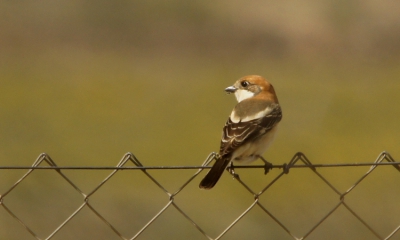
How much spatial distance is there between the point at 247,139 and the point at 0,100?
8407 mm

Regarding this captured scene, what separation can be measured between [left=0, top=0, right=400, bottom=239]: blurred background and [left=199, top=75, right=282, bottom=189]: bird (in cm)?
156

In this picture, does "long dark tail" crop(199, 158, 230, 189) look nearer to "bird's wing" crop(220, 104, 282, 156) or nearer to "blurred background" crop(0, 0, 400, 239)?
"bird's wing" crop(220, 104, 282, 156)

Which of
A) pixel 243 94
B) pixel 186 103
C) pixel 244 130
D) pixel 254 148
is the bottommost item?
pixel 186 103

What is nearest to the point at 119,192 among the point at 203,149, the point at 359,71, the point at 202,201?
the point at 202,201

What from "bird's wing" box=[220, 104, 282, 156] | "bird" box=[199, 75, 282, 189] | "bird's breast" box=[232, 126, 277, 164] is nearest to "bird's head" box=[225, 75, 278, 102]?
"bird" box=[199, 75, 282, 189]

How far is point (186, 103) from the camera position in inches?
545

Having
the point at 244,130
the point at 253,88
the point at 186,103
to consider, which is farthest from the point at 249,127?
the point at 186,103

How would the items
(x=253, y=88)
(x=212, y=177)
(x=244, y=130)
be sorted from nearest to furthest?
1. (x=212, y=177)
2. (x=244, y=130)
3. (x=253, y=88)

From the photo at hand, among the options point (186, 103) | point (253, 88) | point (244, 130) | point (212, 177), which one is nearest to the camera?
point (212, 177)

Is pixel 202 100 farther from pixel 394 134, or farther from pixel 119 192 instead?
pixel 119 192

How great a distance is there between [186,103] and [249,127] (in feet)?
25.4

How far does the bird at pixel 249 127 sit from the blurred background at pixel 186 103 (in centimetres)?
156

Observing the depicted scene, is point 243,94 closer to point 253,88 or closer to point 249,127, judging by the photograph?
point 253,88

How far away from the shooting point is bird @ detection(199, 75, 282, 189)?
570 cm
